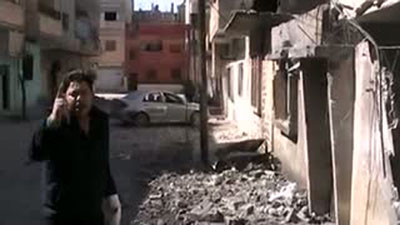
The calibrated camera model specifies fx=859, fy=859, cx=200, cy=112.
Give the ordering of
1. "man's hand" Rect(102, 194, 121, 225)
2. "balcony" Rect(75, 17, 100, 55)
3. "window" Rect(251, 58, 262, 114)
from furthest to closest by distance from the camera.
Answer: "balcony" Rect(75, 17, 100, 55) → "window" Rect(251, 58, 262, 114) → "man's hand" Rect(102, 194, 121, 225)

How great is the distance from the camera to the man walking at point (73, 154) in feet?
16.5

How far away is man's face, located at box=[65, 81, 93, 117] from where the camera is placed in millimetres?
5012

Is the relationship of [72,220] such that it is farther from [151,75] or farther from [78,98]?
[151,75]

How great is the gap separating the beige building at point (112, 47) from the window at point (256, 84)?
5005 centimetres

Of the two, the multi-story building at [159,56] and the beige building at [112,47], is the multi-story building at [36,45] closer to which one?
the beige building at [112,47]

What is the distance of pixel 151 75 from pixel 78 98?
7138 cm

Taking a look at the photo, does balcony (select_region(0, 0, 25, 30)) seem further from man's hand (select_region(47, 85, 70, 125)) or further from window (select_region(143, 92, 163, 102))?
man's hand (select_region(47, 85, 70, 125))

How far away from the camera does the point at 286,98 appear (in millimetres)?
15750

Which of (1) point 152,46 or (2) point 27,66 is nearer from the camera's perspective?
(2) point 27,66

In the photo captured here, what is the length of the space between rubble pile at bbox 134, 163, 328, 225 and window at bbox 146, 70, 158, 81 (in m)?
60.1

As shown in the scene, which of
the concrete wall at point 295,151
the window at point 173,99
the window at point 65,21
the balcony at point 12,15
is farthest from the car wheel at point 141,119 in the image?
the concrete wall at point 295,151

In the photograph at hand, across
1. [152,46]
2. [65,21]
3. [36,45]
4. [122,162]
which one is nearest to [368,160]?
[122,162]

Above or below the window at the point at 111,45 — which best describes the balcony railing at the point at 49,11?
above

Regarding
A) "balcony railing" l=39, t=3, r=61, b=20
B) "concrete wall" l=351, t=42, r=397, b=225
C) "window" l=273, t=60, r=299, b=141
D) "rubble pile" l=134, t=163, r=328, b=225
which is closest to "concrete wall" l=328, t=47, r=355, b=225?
"concrete wall" l=351, t=42, r=397, b=225
